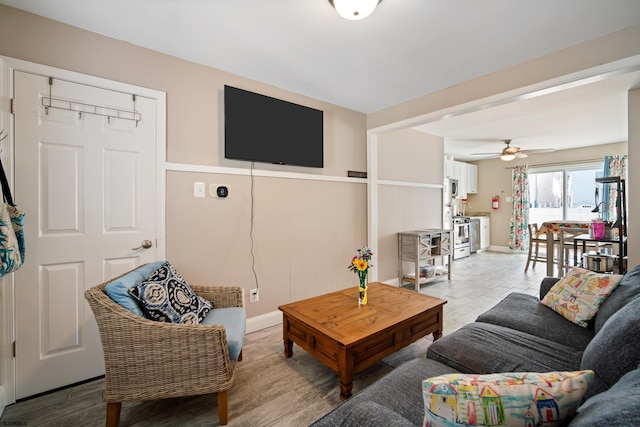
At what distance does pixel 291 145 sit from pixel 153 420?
93.9 inches

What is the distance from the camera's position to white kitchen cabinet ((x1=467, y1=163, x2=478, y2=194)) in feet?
23.7

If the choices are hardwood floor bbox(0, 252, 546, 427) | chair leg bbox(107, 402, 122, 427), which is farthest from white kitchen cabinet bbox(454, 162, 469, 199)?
chair leg bbox(107, 402, 122, 427)

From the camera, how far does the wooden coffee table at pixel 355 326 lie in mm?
1706

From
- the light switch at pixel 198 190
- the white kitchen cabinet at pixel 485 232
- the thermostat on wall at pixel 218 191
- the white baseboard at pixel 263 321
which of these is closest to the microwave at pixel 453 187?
the white kitchen cabinet at pixel 485 232

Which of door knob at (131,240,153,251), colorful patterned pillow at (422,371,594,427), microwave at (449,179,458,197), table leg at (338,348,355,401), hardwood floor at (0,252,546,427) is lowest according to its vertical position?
hardwood floor at (0,252,546,427)

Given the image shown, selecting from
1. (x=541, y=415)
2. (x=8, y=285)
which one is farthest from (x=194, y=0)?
(x=541, y=415)

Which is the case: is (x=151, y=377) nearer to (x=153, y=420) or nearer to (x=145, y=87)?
(x=153, y=420)

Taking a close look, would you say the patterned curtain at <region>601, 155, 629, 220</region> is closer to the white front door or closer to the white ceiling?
the white ceiling

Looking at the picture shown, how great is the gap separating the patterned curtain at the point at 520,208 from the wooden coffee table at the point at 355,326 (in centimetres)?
588

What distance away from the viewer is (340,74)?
8.61ft

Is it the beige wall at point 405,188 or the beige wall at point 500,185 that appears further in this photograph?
the beige wall at point 500,185

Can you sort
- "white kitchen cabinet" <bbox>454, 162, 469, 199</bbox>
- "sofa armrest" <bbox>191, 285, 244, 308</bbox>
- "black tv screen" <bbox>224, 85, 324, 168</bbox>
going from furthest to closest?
"white kitchen cabinet" <bbox>454, 162, 469, 199</bbox> → "black tv screen" <bbox>224, 85, 324, 168</bbox> → "sofa armrest" <bbox>191, 285, 244, 308</bbox>

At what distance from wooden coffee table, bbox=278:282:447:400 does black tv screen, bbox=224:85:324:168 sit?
144cm

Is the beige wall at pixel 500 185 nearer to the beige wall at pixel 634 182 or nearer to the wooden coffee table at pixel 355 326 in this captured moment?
the beige wall at pixel 634 182
